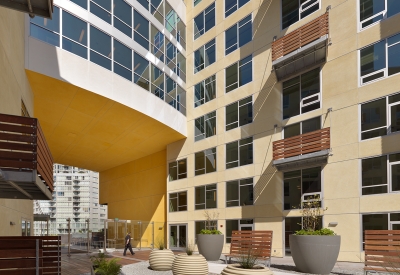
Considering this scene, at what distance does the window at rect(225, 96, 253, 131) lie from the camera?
2689cm

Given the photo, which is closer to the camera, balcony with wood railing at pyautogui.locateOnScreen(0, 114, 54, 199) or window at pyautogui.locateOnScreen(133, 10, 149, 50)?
balcony with wood railing at pyautogui.locateOnScreen(0, 114, 54, 199)

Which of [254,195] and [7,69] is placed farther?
[254,195]

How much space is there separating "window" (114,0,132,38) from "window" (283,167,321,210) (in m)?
13.4

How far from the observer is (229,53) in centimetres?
2925

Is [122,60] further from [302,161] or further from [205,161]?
[302,161]

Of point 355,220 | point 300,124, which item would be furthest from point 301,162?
point 355,220

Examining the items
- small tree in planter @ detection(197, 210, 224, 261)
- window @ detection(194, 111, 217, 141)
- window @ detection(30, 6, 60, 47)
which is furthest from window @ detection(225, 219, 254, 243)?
window @ detection(30, 6, 60, 47)

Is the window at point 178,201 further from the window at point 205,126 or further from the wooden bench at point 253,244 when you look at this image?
the wooden bench at point 253,244

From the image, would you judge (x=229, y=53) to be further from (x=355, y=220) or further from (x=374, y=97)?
(x=355, y=220)

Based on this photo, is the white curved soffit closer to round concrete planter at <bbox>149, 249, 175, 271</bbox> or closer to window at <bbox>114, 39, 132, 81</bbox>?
window at <bbox>114, 39, 132, 81</bbox>

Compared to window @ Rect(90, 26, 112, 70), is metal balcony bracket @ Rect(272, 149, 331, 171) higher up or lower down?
lower down

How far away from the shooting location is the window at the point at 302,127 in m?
22.0

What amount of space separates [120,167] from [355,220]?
1160 inches

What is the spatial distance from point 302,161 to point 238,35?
11473 millimetres
